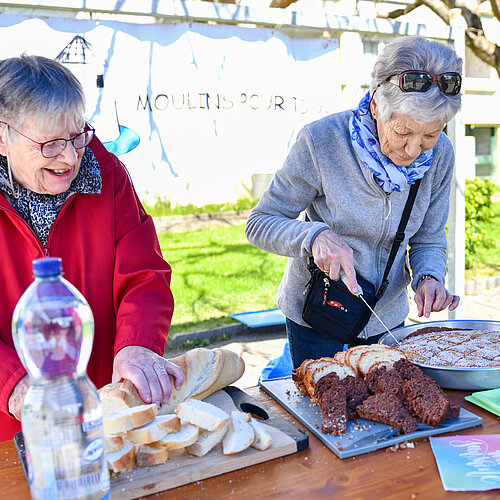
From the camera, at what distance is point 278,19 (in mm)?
3533

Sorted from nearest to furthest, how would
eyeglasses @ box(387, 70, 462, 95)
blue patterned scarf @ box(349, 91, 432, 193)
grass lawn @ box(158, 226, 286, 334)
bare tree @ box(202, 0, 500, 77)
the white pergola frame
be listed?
1. eyeglasses @ box(387, 70, 462, 95)
2. blue patterned scarf @ box(349, 91, 432, 193)
3. the white pergola frame
4. bare tree @ box(202, 0, 500, 77)
5. grass lawn @ box(158, 226, 286, 334)

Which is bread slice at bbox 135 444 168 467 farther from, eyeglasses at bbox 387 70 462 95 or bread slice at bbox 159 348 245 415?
eyeglasses at bbox 387 70 462 95

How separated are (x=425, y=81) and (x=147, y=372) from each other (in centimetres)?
143

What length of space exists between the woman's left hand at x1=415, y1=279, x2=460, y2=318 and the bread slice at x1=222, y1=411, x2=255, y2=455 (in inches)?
44.3

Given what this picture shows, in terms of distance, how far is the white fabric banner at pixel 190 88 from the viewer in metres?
3.12

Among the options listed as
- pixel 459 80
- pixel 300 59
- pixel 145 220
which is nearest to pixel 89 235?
pixel 145 220

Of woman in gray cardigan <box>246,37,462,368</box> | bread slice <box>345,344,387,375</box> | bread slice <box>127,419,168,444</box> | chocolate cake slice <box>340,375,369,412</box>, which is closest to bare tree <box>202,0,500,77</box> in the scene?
woman in gray cardigan <box>246,37,462,368</box>

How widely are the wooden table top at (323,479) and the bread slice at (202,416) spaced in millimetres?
125

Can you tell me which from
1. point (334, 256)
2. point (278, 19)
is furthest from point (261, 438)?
point (278, 19)

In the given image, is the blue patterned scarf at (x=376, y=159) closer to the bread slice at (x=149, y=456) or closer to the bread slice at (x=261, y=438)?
the bread slice at (x=261, y=438)

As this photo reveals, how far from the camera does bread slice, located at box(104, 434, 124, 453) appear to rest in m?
1.39

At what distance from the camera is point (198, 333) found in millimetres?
6113

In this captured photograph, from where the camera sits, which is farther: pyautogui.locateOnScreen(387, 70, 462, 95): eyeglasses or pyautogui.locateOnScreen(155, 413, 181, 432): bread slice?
pyautogui.locateOnScreen(387, 70, 462, 95): eyeglasses

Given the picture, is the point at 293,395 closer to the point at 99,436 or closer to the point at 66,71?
the point at 99,436
